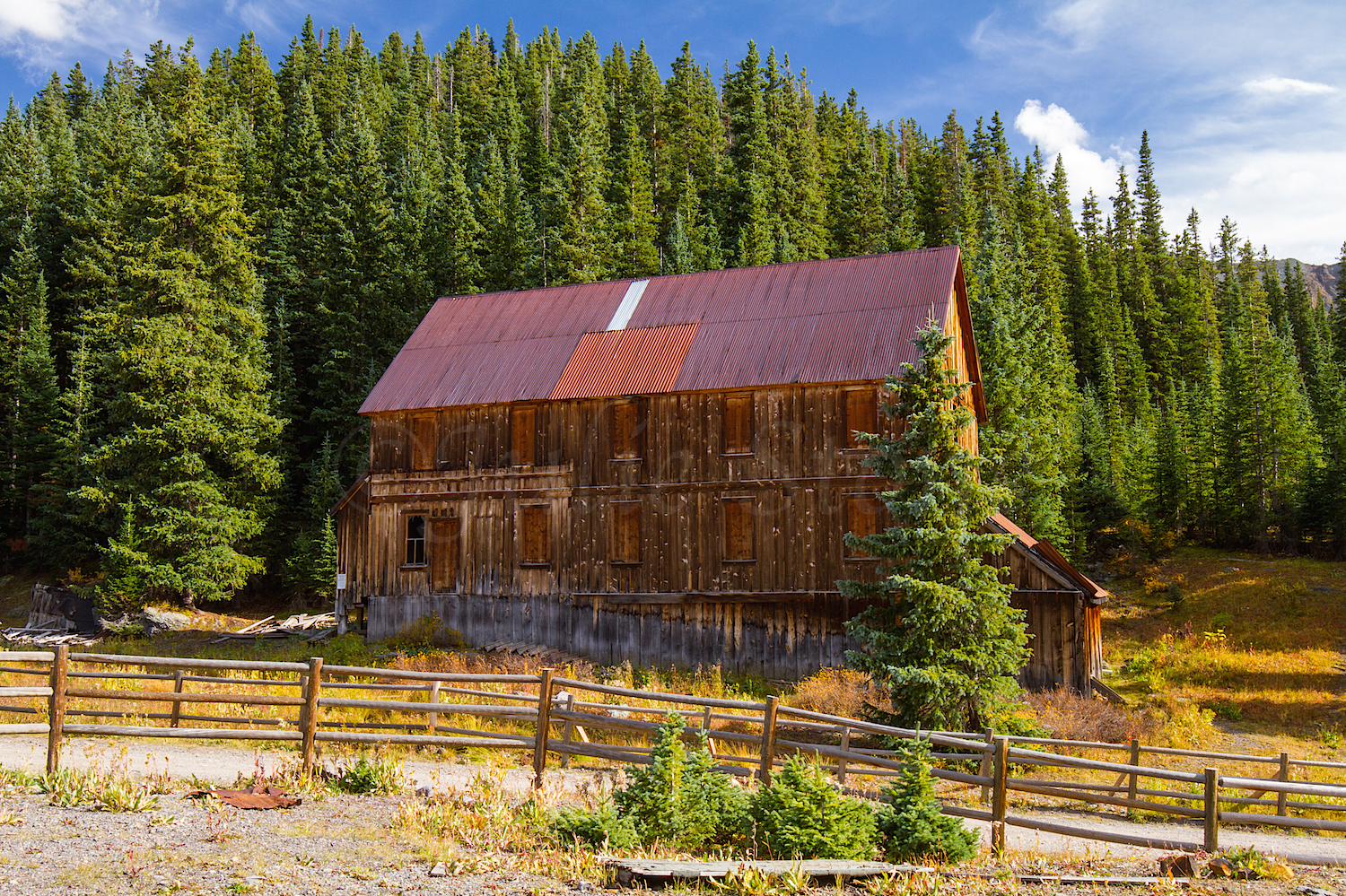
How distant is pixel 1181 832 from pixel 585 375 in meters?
18.9

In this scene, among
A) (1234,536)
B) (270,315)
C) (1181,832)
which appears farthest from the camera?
(1234,536)

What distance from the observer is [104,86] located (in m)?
91.1

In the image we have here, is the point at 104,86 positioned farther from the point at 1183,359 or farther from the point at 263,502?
the point at 1183,359

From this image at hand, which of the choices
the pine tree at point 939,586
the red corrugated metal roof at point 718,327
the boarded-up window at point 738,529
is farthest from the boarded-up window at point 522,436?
the pine tree at point 939,586

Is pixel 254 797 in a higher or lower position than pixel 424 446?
lower

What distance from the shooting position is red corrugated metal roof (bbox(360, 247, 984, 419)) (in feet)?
87.4

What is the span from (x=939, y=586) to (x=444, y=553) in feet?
52.8

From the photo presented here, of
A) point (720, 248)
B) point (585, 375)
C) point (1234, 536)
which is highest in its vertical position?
point (720, 248)

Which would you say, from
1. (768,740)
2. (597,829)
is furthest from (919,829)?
(597,829)

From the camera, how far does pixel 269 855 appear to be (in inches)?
363

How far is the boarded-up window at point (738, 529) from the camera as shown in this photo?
26.4 metres

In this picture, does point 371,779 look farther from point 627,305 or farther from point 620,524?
point 627,305

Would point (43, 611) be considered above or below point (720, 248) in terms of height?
below

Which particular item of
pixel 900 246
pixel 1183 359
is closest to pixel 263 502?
pixel 900 246
